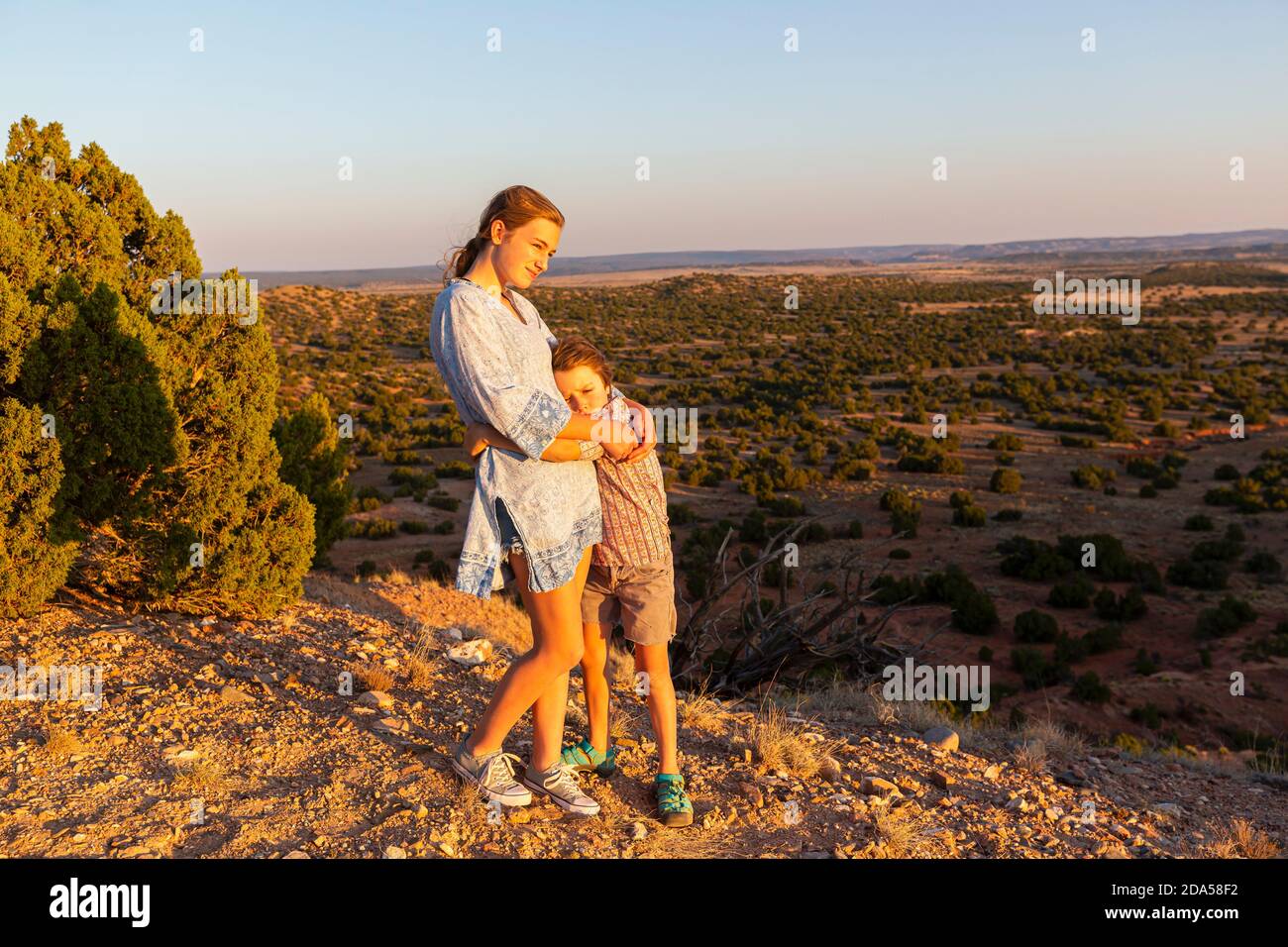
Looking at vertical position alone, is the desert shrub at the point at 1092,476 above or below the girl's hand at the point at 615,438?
below

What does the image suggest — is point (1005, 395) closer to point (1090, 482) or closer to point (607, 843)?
point (1090, 482)

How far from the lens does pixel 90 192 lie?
228 inches

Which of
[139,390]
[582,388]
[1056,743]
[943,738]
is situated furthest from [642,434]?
[139,390]

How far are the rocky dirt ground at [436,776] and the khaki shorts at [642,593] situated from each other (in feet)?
2.17

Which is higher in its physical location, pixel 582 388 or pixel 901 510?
pixel 582 388

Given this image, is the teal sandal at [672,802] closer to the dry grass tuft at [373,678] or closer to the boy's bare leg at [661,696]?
the boy's bare leg at [661,696]

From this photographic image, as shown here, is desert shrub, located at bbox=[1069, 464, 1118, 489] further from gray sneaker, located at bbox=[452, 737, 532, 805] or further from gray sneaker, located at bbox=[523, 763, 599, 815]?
gray sneaker, located at bbox=[452, 737, 532, 805]

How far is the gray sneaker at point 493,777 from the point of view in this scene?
3.15 meters

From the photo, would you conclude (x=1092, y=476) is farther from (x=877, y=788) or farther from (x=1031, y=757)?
(x=877, y=788)

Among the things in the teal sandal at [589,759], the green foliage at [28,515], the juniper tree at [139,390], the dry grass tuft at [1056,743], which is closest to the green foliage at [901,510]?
the dry grass tuft at [1056,743]

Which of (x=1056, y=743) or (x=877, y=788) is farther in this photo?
(x=1056, y=743)

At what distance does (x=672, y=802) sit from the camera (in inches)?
125

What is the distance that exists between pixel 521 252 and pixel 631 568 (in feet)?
3.45

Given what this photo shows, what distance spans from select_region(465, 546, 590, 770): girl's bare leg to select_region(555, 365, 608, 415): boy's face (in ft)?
1.55
